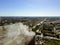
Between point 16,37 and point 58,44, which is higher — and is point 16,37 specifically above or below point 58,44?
above

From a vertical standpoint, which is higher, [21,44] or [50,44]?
[21,44]

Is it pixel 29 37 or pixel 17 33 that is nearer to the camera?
pixel 29 37

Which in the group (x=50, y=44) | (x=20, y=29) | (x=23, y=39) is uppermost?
(x=20, y=29)

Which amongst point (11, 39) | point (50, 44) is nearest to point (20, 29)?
point (11, 39)

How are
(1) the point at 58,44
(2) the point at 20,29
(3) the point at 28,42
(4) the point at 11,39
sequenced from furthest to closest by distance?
(1) the point at 58,44 → (2) the point at 20,29 → (4) the point at 11,39 → (3) the point at 28,42

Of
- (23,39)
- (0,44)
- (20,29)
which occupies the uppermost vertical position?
(20,29)

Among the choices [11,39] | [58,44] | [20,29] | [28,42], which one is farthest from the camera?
[58,44]

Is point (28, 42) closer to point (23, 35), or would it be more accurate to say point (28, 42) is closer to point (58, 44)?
point (23, 35)

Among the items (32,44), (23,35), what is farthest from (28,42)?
(23,35)

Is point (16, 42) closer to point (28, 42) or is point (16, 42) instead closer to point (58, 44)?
point (28, 42)
